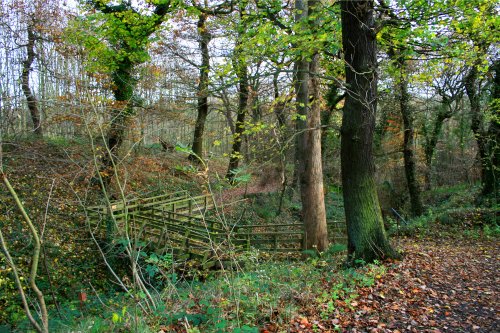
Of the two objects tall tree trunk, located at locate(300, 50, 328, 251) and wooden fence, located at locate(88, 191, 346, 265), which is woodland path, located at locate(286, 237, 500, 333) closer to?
tall tree trunk, located at locate(300, 50, 328, 251)

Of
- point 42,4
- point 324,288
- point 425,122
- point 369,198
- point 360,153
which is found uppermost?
point 42,4

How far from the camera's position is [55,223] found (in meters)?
12.3

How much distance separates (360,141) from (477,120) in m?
10.8

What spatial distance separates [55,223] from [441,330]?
39.3 ft

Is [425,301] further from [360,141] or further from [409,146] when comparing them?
[409,146]

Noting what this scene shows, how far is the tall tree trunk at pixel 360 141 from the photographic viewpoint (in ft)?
22.4

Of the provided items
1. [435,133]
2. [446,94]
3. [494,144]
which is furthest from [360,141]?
[435,133]

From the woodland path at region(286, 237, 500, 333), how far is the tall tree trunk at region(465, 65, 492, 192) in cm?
744

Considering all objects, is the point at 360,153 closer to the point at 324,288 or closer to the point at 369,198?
the point at 369,198

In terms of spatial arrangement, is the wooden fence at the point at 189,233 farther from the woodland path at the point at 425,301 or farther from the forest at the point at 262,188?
the woodland path at the point at 425,301

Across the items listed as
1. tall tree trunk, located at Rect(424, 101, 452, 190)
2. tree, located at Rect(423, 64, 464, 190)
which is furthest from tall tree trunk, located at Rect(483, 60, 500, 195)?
tall tree trunk, located at Rect(424, 101, 452, 190)

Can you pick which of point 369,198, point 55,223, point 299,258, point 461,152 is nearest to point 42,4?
point 55,223

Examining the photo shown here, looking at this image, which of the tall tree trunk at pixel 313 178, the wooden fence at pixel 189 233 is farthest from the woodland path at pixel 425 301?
the wooden fence at pixel 189 233

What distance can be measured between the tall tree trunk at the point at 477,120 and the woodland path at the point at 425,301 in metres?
7.44
